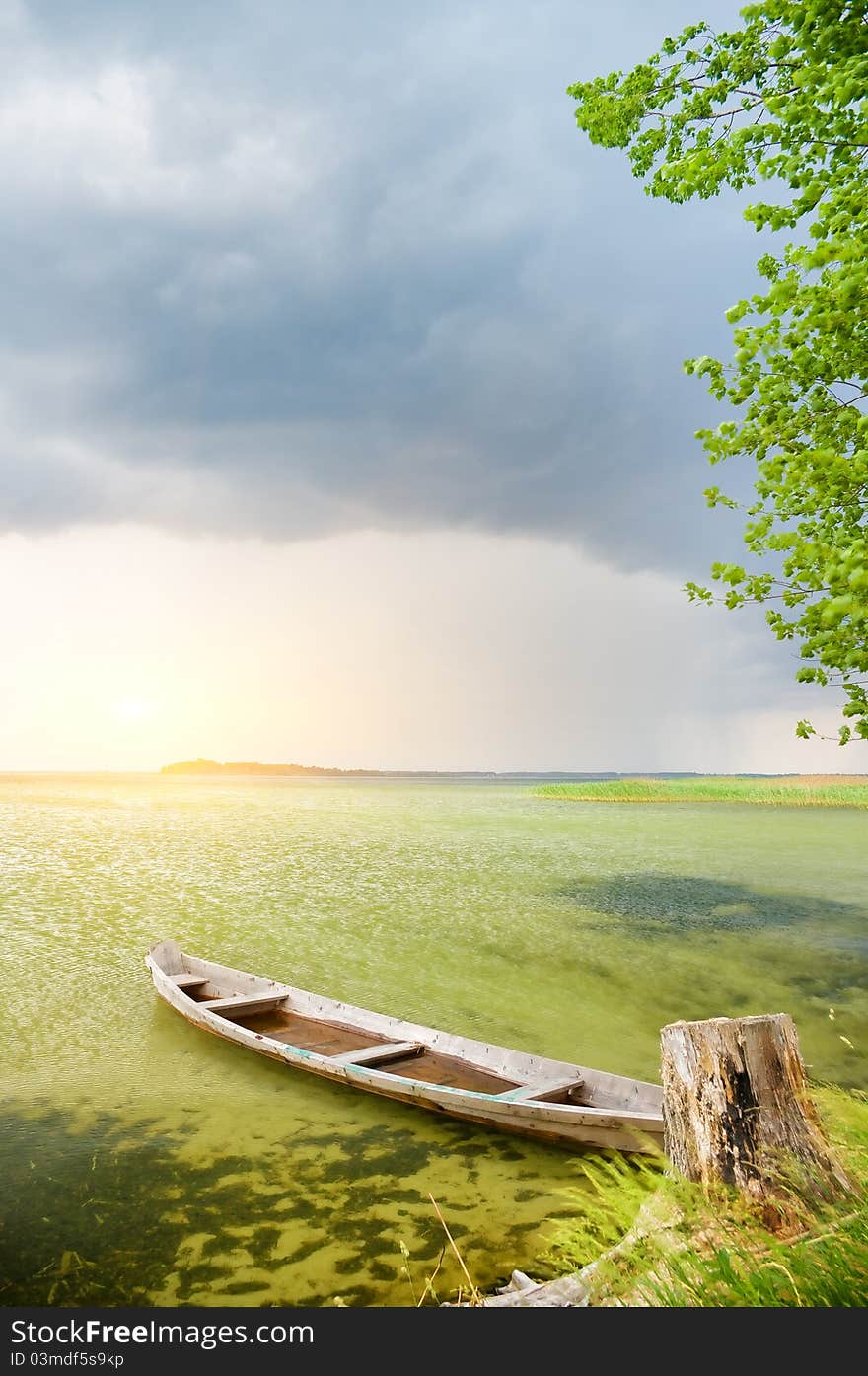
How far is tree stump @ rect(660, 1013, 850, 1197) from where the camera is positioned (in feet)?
17.7

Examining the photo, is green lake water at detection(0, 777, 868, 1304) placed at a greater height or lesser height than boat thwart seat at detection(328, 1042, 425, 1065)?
lesser

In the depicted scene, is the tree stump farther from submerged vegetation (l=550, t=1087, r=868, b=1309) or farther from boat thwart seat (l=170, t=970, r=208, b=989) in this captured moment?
boat thwart seat (l=170, t=970, r=208, b=989)

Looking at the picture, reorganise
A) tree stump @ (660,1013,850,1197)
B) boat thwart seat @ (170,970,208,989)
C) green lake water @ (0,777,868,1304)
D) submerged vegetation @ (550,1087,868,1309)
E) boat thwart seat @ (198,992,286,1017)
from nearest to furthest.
Result: submerged vegetation @ (550,1087,868,1309) → tree stump @ (660,1013,850,1197) → green lake water @ (0,777,868,1304) → boat thwart seat @ (198,992,286,1017) → boat thwart seat @ (170,970,208,989)

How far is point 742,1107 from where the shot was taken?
5496 mm

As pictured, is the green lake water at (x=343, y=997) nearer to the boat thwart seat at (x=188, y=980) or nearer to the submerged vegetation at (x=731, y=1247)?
the boat thwart seat at (x=188, y=980)

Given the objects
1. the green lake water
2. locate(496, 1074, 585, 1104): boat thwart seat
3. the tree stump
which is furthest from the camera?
locate(496, 1074, 585, 1104): boat thwart seat

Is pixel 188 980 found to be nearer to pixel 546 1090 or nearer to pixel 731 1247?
pixel 546 1090

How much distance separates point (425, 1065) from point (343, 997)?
4093 mm

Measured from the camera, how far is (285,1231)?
249 inches

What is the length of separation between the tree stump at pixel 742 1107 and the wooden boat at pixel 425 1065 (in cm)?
142

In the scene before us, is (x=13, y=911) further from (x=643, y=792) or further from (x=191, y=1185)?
(x=643, y=792)

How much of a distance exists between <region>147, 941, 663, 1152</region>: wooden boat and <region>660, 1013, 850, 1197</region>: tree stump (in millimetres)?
1419

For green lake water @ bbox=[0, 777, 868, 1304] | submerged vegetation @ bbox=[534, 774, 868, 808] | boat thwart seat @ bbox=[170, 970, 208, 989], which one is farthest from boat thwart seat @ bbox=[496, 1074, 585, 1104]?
submerged vegetation @ bbox=[534, 774, 868, 808]

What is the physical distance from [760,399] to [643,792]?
210 ft
